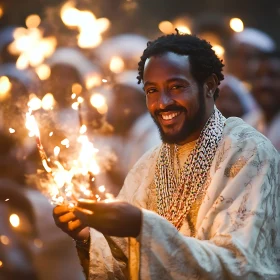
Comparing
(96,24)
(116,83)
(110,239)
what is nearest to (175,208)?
(110,239)

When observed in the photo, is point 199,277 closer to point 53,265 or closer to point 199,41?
point 199,41

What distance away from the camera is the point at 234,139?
9.22ft

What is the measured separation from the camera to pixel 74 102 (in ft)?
17.5

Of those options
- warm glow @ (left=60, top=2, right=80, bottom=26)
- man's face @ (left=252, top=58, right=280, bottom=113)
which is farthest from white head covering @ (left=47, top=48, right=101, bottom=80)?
man's face @ (left=252, top=58, right=280, bottom=113)

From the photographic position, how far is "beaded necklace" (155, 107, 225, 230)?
9.31 feet

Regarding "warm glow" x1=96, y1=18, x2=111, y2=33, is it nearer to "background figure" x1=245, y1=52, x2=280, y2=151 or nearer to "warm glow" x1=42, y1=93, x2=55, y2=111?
"warm glow" x1=42, y1=93, x2=55, y2=111

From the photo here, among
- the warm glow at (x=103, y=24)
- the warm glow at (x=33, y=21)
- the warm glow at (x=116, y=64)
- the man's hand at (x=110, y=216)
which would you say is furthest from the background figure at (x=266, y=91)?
the man's hand at (x=110, y=216)

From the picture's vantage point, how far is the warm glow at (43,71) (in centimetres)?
552

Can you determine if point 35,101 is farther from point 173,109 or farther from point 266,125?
point 173,109

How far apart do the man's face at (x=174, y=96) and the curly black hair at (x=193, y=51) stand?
35 mm

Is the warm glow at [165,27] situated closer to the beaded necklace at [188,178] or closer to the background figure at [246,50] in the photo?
the background figure at [246,50]

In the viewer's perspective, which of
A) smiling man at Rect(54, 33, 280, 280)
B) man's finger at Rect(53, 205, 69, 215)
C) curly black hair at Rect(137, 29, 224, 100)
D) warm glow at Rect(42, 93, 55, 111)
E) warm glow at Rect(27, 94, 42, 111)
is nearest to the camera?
smiling man at Rect(54, 33, 280, 280)

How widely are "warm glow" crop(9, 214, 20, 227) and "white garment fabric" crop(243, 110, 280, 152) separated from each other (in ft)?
7.46

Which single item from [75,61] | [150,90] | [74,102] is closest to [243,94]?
[74,102]
